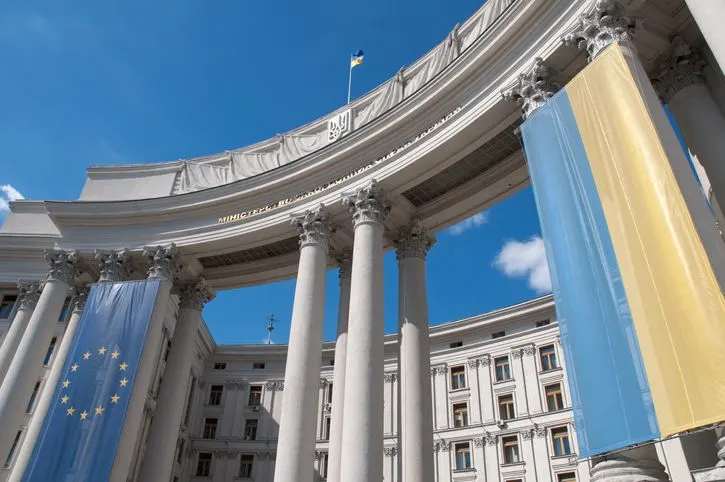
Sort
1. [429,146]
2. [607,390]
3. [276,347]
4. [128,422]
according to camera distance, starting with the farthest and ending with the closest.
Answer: [276,347]
[128,422]
[429,146]
[607,390]

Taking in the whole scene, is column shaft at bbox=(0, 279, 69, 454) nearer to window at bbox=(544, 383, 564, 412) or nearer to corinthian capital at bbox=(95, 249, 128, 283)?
corinthian capital at bbox=(95, 249, 128, 283)

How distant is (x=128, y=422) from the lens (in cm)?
2275

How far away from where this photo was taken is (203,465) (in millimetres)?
54125

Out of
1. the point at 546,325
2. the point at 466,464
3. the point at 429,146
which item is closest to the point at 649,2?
the point at 429,146

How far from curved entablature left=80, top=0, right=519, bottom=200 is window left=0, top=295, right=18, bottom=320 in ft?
32.0

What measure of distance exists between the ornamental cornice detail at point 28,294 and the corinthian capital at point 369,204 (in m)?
20.1

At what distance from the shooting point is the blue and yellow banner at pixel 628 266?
32.6ft

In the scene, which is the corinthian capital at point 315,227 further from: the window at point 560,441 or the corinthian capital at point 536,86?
the window at point 560,441

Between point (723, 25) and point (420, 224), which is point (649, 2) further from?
point (420, 224)

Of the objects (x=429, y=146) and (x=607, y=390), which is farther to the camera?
(x=429, y=146)

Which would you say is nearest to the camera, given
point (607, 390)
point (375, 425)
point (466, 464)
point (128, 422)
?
point (607, 390)

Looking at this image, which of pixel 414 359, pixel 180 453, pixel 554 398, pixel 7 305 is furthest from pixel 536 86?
pixel 180 453

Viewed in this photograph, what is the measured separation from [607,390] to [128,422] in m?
19.3

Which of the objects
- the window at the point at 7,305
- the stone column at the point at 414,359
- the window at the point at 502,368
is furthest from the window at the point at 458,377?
the window at the point at 7,305
